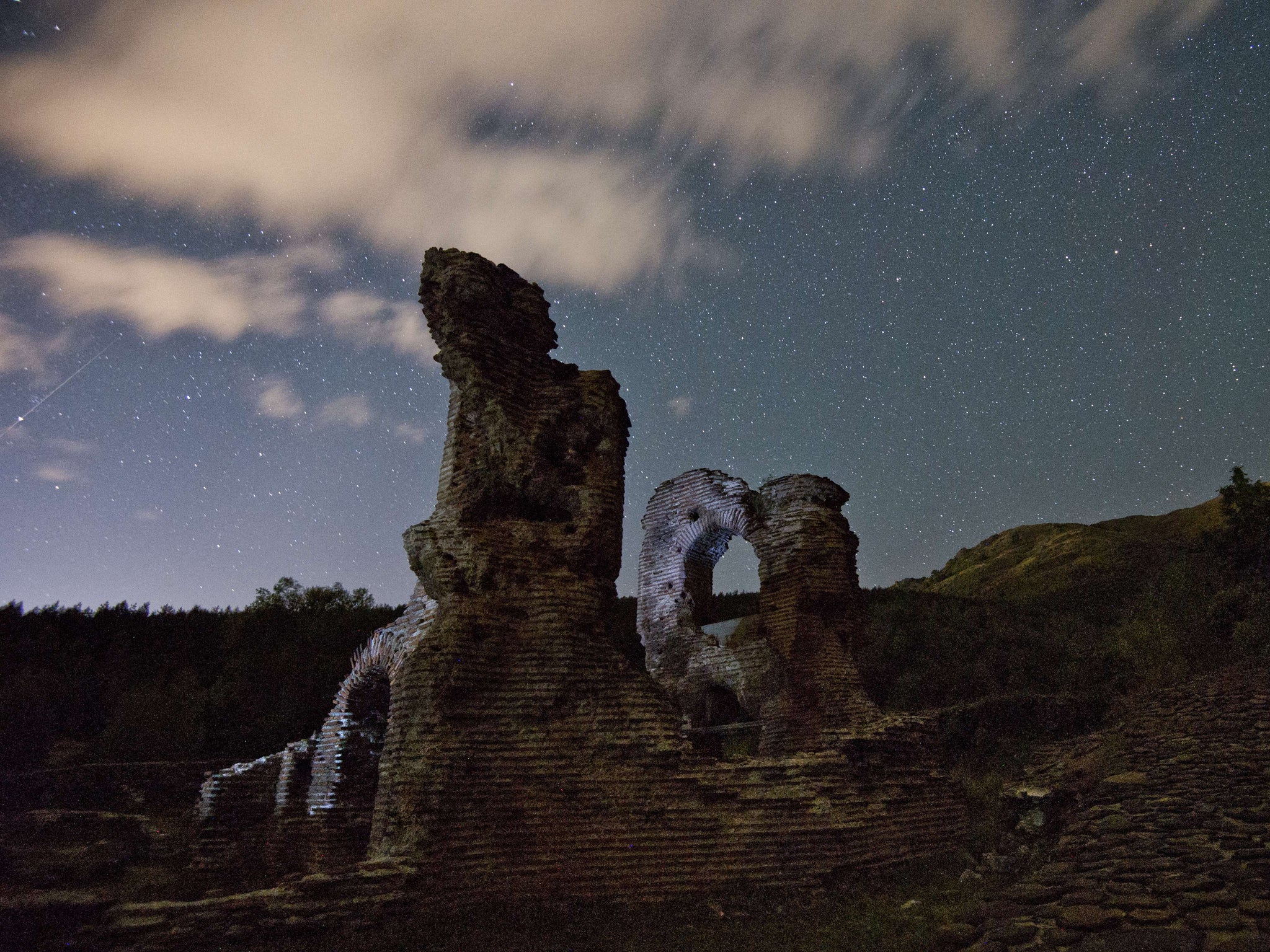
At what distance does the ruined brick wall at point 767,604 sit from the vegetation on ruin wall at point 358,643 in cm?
193

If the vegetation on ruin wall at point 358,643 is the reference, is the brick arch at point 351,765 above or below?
below

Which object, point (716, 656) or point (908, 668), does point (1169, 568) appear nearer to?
point (908, 668)

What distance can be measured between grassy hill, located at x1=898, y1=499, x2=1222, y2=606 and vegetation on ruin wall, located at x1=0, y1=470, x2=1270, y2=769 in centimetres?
30

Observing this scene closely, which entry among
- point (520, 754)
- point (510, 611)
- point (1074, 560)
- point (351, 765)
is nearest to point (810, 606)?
point (510, 611)

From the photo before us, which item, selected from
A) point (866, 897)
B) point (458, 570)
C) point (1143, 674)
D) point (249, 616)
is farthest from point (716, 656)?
point (249, 616)

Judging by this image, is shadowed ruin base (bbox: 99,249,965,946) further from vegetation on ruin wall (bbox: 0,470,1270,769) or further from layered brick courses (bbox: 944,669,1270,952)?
vegetation on ruin wall (bbox: 0,470,1270,769)

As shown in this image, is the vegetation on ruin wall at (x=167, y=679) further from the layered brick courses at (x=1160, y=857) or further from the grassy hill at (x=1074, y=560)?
the grassy hill at (x=1074, y=560)

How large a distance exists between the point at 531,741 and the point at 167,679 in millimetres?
27781

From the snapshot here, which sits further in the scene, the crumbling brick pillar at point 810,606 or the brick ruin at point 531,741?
the crumbling brick pillar at point 810,606

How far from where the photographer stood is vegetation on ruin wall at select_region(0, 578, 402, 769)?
2241 cm

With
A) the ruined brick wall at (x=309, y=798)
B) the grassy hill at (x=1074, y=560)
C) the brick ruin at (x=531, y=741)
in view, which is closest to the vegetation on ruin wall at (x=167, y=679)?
the ruined brick wall at (x=309, y=798)

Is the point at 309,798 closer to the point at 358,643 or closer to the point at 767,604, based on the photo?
the point at 767,604

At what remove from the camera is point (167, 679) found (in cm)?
2842

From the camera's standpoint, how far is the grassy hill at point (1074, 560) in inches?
1422
